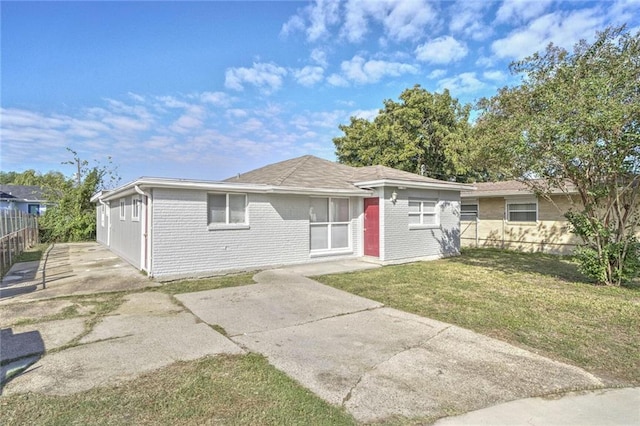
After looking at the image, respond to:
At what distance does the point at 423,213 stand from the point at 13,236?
16262 mm

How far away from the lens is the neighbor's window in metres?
16.4

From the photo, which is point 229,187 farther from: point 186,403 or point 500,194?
point 500,194

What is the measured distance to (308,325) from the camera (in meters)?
5.67

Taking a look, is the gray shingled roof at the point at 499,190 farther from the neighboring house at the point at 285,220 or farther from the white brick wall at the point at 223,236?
the white brick wall at the point at 223,236

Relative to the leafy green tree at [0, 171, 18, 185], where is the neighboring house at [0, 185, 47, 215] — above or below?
below

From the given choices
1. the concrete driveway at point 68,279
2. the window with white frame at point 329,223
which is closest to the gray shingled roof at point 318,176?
the window with white frame at point 329,223

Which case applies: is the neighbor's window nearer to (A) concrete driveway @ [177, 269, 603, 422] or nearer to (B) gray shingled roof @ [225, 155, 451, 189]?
(B) gray shingled roof @ [225, 155, 451, 189]

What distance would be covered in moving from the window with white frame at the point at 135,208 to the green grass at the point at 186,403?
7.80 metres

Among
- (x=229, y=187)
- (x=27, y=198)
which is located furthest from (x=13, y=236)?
(x=27, y=198)

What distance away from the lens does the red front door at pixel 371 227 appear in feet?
40.0

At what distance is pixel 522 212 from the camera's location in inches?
664

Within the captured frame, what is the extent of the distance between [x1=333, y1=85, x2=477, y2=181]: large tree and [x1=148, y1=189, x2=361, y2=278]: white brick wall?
1560 centimetres

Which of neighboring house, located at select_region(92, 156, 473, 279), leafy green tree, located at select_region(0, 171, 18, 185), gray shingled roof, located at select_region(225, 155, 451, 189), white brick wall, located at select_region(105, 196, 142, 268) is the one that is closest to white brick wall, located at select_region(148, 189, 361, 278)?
neighboring house, located at select_region(92, 156, 473, 279)

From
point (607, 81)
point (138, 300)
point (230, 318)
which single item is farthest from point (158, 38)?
point (607, 81)
